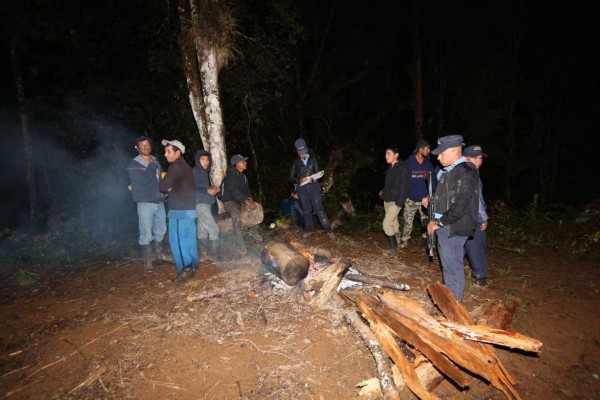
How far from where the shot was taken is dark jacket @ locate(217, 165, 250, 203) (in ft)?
21.4

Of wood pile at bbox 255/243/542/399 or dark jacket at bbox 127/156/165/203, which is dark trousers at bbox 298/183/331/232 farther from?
wood pile at bbox 255/243/542/399

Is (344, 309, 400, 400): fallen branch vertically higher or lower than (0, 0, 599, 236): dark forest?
lower

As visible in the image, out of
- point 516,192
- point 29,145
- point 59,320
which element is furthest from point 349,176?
point 29,145

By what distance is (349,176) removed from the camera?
11070 mm

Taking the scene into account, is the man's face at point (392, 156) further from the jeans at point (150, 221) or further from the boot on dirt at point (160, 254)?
the boot on dirt at point (160, 254)

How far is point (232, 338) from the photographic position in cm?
380

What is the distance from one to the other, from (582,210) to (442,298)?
28.2ft

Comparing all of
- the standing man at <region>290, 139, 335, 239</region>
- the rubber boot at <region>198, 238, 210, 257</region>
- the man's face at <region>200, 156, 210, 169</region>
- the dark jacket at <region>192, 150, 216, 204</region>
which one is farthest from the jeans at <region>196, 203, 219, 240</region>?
the standing man at <region>290, 139, 335, 239</region>

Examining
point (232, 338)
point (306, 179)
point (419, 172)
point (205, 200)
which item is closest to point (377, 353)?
point (232, 338)

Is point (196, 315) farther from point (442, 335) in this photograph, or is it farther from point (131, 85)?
point (131, 85)

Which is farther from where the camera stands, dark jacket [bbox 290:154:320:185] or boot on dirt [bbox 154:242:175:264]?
dark jacket [bbox 290:154:320:185]

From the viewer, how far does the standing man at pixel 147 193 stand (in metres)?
5.77

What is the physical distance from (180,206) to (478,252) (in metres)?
4.77

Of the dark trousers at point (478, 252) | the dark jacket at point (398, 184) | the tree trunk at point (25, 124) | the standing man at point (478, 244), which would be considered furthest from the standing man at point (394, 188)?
the tree trunk at point (25, 124)
